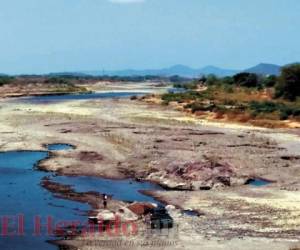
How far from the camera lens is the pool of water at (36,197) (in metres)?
24.0

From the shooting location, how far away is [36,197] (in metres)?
31.4

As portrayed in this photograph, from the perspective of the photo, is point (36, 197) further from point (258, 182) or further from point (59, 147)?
point (59, 147)

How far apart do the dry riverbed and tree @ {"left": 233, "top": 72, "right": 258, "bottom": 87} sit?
5410cm

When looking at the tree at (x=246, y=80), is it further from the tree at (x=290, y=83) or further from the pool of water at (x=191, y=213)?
the pool of water at (x=191, y=213)

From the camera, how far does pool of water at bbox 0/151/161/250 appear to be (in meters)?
24.0

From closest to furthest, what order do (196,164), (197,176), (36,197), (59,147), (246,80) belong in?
(36,197), (197,176), (196,164), (59,147), (246,80)

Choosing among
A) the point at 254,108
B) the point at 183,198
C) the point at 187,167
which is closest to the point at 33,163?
the point at 187,167

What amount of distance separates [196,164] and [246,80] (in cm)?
9366

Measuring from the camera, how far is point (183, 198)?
3055 cm

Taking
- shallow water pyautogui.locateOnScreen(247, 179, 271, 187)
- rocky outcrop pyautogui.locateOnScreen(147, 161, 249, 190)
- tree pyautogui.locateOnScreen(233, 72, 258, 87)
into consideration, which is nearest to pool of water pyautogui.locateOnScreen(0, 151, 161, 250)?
rocky outcrop pyautogui.locateOnScreen(147, 161, 249, 190)

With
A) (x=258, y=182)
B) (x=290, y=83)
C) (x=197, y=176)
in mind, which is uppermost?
(x=290, y=83)

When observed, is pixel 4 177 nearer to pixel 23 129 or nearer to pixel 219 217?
pixel 219 217

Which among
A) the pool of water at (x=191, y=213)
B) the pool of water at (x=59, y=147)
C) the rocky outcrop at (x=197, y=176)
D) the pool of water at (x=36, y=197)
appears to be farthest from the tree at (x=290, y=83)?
the pool of water at (x=191, y=213)

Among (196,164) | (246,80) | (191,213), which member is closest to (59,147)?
(196,164)
